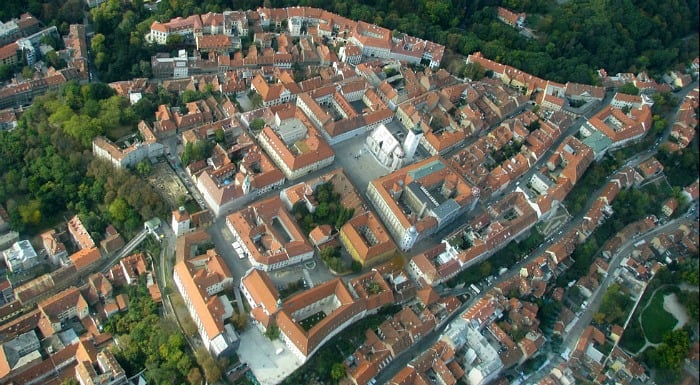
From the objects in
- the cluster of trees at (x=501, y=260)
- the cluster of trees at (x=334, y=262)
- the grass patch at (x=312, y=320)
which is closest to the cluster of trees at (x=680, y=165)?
the cluster of trees at (x=501, y=260)

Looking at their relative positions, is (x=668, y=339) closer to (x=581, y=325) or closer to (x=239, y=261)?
(x=581, y=325)

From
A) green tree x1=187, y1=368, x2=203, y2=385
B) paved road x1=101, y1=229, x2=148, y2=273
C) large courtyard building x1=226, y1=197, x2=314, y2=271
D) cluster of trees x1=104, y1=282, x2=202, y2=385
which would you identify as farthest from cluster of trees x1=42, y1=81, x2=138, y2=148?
green tree x1=187, y1=368, x2=203, y2=385

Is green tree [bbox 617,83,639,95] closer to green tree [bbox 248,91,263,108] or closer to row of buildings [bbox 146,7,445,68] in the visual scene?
row of buildings [bbox 146,7,445,68]

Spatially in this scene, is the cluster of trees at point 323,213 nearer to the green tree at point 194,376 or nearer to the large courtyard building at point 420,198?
the large courtyard building at point 420,198

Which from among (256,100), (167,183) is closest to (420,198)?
(256,100)

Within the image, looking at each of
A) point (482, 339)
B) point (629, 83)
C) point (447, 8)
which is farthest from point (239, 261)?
point (629, 83)

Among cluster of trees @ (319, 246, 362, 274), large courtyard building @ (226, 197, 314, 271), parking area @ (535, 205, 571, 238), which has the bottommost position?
parking area @ (535, 205, 571, 238)
